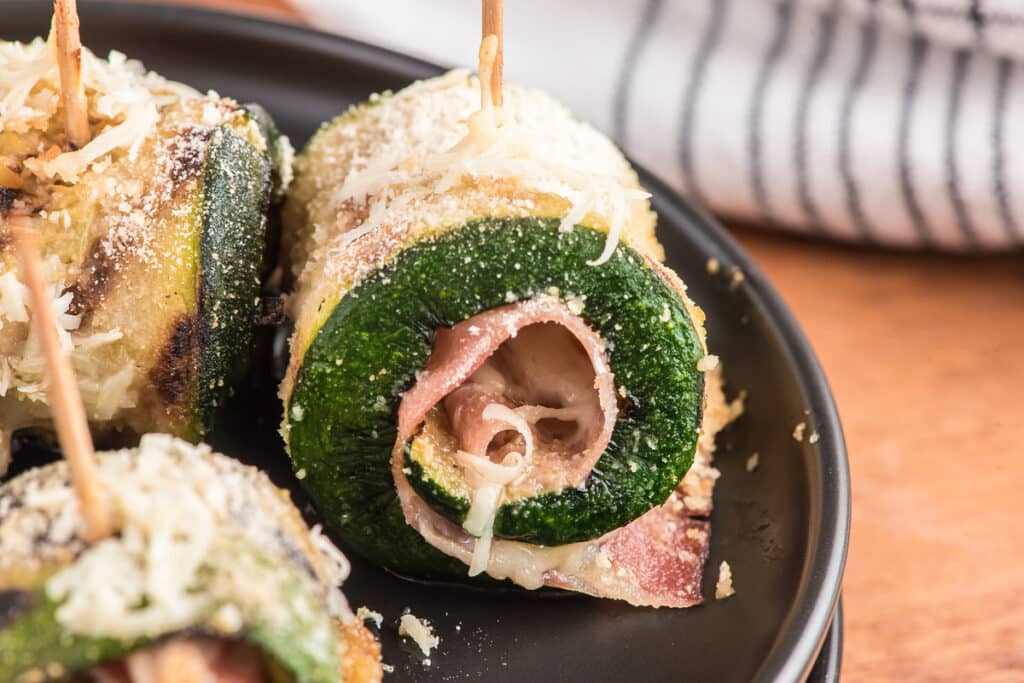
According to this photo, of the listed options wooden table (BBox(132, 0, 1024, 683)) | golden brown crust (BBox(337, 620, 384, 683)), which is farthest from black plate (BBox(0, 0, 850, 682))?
wooden table (BBox(132, 0, 1024, 683))

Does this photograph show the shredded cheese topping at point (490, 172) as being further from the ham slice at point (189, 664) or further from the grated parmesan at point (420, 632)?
the ham slice at point (189, 664)

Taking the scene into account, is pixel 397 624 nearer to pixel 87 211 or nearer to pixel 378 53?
pixel 87 211

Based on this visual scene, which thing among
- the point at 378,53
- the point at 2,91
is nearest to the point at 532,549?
the point at 2,91

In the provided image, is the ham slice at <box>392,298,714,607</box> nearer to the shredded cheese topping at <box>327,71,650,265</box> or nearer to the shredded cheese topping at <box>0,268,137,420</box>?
the shredded cheese topping at <box>327,71,650,265</box>

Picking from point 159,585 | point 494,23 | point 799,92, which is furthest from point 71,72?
point 799,92

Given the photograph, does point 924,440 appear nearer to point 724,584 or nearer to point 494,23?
point 724,584

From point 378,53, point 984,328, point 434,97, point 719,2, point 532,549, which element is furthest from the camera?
point 719,2

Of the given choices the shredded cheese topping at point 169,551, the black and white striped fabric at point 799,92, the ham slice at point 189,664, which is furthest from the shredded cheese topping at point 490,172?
the black and white striped fabric at point 799,92
